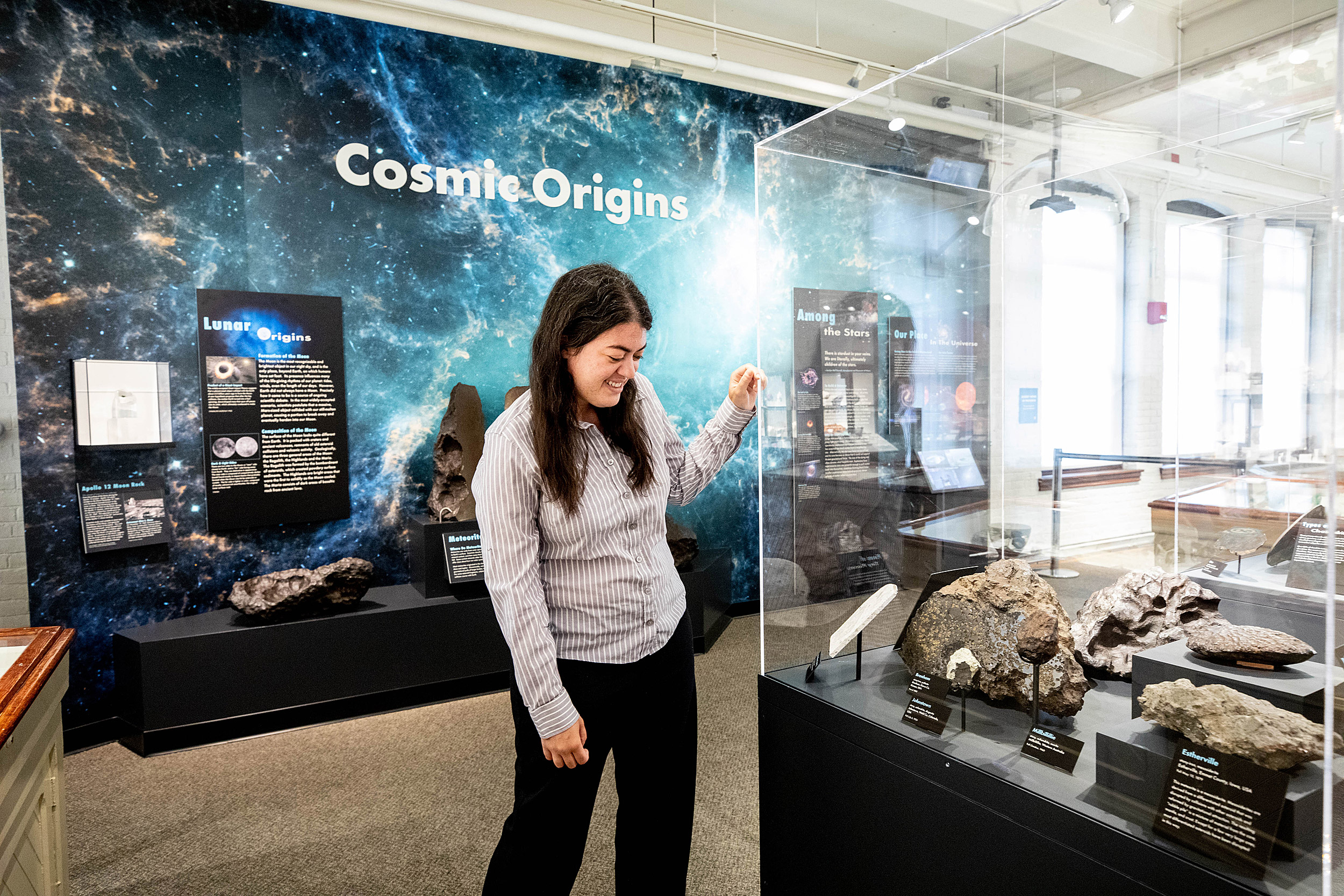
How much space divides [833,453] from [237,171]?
3.34 meters

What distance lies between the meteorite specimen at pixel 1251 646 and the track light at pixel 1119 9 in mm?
913

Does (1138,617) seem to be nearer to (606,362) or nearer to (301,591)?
(606,362)

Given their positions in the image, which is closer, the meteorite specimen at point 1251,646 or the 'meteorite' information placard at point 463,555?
the meteorite specimen at point 1251,646

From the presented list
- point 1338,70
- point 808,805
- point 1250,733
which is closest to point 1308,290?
point 1338,70

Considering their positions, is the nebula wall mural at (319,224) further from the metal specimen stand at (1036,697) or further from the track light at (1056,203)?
the metal specimen stand at (1036,697)

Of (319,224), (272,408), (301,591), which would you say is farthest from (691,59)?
(301,591)

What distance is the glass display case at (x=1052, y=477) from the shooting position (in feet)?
3.31

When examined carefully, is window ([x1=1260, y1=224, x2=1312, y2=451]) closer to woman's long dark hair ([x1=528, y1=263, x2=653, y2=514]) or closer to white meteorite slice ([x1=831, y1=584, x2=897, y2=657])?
white meteorite slice ([x1=831, y1=584, x2=897, y2=657])

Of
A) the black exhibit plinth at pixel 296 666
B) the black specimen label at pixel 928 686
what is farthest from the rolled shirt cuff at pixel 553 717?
the black exhibit plinth at pixel 296 666

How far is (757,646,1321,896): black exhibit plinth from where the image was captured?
1.13 m

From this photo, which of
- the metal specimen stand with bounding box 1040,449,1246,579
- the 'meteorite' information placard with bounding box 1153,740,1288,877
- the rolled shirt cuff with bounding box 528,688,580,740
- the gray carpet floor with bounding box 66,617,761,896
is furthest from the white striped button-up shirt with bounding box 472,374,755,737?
the gray carpet floor with bounding box 66,617,761,896

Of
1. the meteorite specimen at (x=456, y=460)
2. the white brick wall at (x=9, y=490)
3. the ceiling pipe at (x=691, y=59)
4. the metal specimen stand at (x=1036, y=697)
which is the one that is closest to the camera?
the metal specimen stand at (x=1036, y=697)

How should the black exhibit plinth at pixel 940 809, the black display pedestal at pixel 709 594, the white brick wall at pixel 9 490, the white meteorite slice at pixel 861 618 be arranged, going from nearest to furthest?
the black exhibit plinth at pixel 940 809, the white meteorite slice at pixel 861 618, the white brick wall at pixel 9 490, the black display pedestal at pixel 709 594

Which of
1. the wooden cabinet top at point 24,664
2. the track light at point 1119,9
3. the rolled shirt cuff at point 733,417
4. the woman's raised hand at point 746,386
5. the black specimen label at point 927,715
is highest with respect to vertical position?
the track light at point 1119,9
